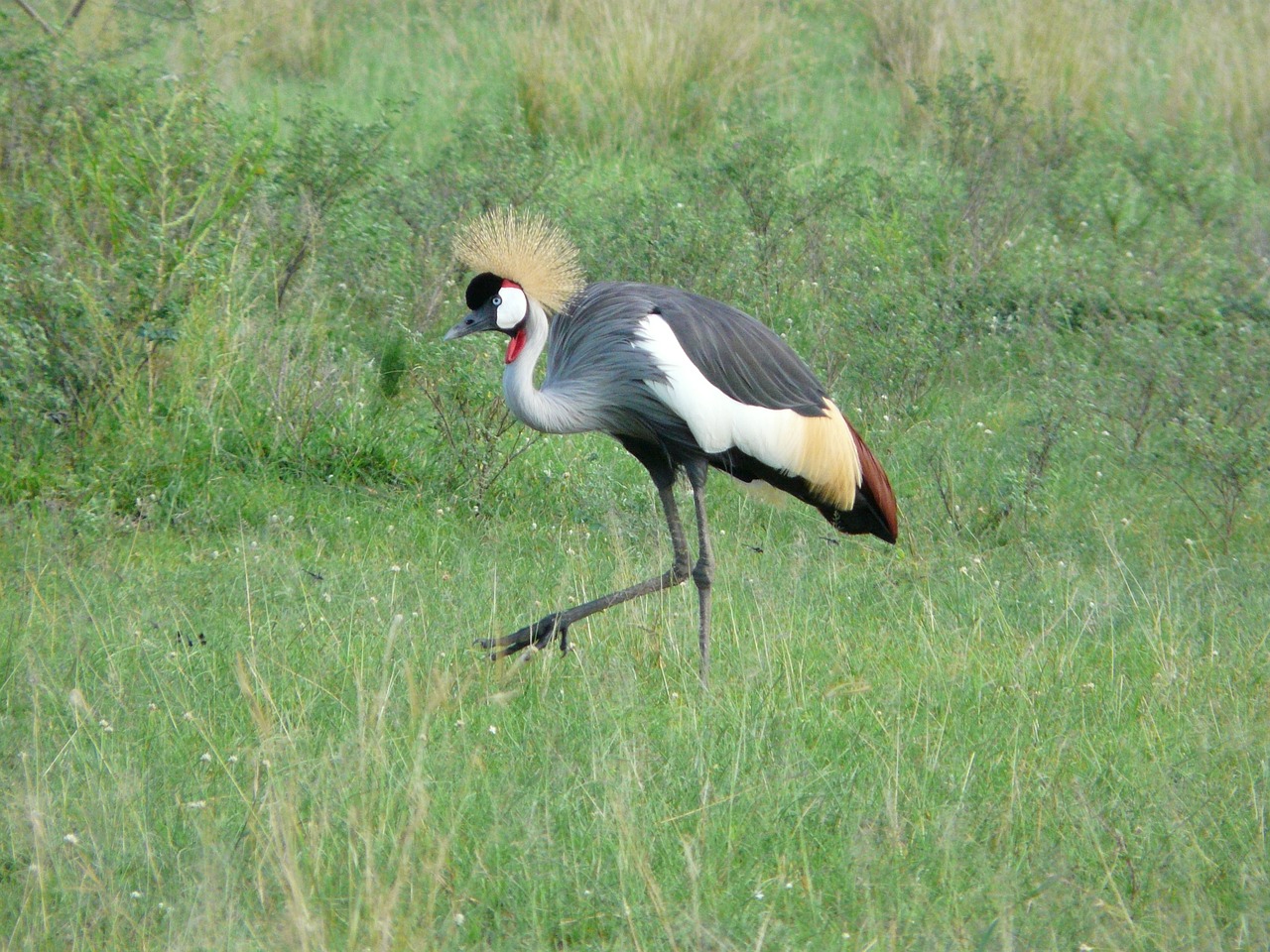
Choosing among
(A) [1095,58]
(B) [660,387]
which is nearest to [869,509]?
(B) [660,387]

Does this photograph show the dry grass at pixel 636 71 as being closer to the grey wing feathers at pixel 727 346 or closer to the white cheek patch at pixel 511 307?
the grey wing feathers at pixel 727 346

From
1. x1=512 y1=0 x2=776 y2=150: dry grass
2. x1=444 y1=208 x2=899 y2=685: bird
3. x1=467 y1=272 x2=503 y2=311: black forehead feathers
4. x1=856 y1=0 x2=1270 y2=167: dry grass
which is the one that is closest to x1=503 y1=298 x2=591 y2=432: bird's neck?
x1=444 y1=208 x2=899 y2=685: bird

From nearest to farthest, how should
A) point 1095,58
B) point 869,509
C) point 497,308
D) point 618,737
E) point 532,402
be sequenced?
point 618,737 < point 532,402 < point 497,308 < point 869,509 < point 1095,58

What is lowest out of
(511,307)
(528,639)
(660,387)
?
(528,639)

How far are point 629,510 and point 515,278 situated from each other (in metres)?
1.09

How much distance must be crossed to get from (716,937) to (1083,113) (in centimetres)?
627

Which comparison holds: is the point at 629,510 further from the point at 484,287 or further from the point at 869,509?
the point at 484,287

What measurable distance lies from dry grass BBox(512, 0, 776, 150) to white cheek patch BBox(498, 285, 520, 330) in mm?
3724

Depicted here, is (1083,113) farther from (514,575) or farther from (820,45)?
(514,575)

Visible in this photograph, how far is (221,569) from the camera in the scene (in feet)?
13.1

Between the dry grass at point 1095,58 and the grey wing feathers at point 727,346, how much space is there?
3907 mm

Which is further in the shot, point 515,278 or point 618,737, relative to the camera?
point 515,278

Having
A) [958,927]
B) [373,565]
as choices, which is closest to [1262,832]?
[958,927]

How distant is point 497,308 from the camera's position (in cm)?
364
